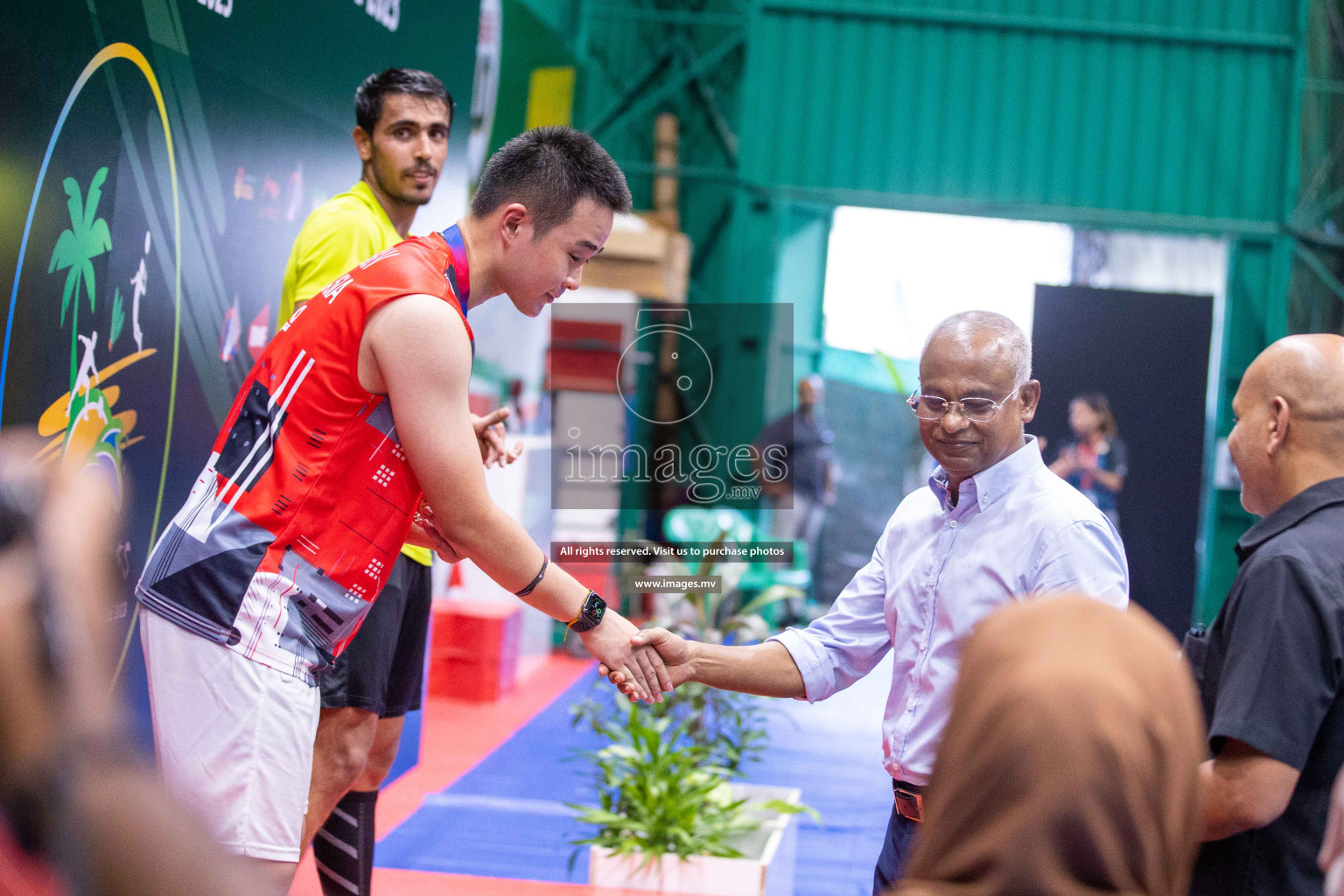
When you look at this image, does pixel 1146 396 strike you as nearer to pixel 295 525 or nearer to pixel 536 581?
pixel 536 581

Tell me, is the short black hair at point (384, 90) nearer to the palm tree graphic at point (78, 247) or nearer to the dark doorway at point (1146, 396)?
the palm tree graphic at point (78, 247)

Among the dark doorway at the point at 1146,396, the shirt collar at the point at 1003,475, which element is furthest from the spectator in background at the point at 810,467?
the shirt collar at the point at 1003,475

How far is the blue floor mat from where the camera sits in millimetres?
3543

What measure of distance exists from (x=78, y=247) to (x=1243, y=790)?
2341mm

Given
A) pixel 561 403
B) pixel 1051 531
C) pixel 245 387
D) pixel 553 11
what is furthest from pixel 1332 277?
pixel 245 387

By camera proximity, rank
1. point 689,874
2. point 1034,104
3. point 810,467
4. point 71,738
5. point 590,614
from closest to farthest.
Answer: point 71,738 < point 590,614 < point 689,874 < point 810,467 < point 1034,104

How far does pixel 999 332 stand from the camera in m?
1.94

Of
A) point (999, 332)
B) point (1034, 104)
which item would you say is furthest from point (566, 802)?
point (1034, 104)

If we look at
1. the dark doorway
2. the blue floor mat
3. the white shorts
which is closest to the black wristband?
the white shorts

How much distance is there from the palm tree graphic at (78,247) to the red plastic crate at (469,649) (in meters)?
3.57

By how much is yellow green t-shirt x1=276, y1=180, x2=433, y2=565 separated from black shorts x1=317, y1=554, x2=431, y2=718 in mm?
78

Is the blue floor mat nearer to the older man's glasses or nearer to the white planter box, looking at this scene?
the white planter box

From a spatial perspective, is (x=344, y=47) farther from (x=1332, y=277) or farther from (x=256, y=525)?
(x=1332, y=277)

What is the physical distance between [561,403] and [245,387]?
1.55m
